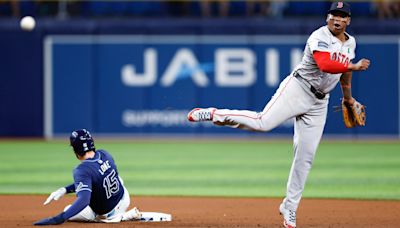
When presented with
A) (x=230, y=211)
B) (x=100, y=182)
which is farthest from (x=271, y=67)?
(x=100, y=182)

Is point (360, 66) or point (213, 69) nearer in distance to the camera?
point (360, 66)

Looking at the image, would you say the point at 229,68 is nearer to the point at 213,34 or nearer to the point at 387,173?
the point at 213,34

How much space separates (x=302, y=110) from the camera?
7492mm

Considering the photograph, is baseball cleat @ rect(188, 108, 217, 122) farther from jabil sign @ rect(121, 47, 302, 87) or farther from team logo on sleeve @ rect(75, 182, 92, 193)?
jabil sign @ rect(121, 47, 302, 87)

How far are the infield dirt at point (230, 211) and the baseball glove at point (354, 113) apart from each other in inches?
38.4

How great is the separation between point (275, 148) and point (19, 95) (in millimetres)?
6312

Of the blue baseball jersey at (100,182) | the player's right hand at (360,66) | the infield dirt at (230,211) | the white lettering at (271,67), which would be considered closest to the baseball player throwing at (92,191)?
the blue baseball jersey at (100,182)

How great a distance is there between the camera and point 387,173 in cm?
1316

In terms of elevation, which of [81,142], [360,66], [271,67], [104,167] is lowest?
[271,67]

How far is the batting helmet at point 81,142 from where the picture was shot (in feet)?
24.5

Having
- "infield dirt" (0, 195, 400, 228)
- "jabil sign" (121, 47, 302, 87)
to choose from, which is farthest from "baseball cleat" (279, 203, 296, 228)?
"jabil sign" (121, 47, 302, 87)

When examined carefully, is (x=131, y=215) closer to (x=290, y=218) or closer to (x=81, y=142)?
(x=81, y=142)

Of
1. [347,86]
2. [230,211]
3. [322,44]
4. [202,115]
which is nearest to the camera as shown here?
[322,44]

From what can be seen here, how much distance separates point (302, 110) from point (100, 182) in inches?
74.9
